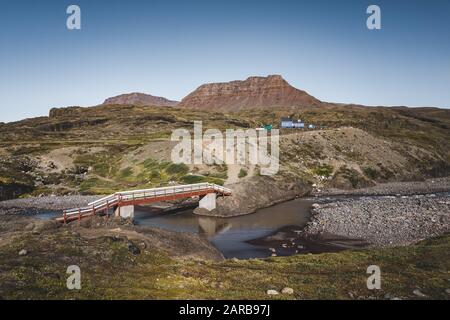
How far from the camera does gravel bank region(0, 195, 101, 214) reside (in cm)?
7794

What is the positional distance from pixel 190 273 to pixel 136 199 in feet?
115

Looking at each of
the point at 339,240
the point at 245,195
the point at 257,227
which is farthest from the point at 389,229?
the point at 245,195

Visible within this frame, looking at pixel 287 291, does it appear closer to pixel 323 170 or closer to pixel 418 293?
pixel 418 293

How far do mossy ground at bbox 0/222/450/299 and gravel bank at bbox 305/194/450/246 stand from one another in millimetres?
12429

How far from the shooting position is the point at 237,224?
65188 mm

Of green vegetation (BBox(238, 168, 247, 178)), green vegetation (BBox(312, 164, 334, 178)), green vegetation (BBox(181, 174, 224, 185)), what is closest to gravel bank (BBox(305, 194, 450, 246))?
green vegetation (BBox(238, 168, 247, 178))

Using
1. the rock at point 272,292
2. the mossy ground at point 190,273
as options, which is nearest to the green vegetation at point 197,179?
the mossy ground at point 190,273

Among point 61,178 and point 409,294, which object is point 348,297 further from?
point 61,178

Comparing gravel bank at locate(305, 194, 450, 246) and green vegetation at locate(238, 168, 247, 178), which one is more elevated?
green vegetation at locate(238, 168, 247, 178)

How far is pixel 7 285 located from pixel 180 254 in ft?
57.4

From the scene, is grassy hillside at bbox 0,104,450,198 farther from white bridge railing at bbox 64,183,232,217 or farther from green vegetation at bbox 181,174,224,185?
white bridge railing at bbox 64,183,232,217

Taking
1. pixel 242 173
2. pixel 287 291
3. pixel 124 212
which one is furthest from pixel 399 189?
pixel 287 291
